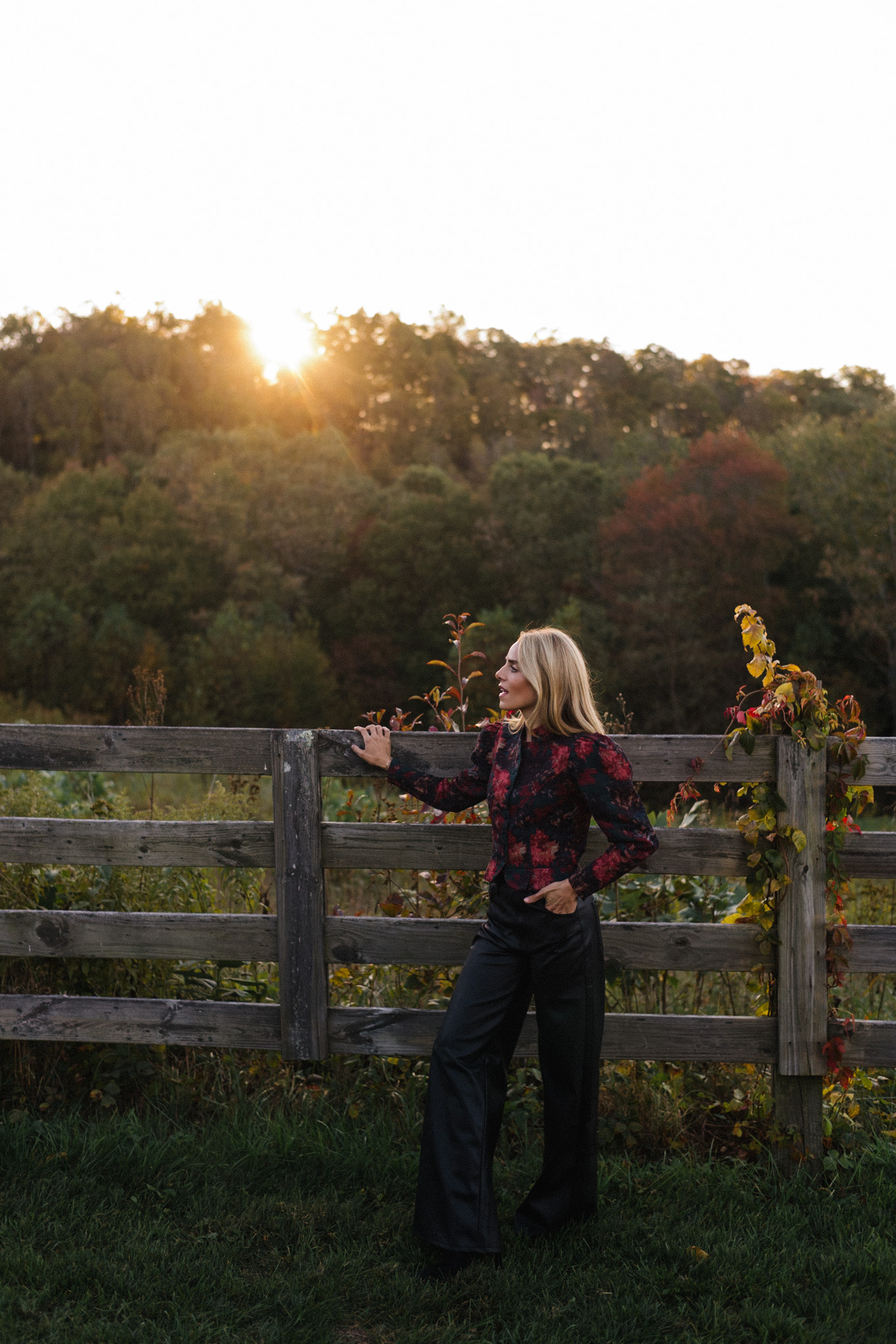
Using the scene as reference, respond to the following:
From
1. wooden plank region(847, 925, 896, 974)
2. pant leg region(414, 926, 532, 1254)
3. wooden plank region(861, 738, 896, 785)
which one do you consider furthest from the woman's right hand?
wooden plank region(847, 925, 896, 974)

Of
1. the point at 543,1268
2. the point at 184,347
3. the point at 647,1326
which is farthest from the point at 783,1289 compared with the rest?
the point at 184,347

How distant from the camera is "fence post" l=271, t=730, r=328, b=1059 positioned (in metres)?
3.82

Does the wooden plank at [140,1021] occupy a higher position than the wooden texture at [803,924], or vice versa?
the wooden texture at [803,924]

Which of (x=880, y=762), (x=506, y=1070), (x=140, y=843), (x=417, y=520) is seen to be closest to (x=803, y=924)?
(x=880, y=762)

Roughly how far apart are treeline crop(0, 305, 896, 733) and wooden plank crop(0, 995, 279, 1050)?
83.2ft

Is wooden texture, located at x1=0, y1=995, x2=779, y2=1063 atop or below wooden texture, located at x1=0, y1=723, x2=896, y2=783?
below

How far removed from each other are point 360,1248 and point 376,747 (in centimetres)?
150

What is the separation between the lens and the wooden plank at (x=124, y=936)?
393 centimetres

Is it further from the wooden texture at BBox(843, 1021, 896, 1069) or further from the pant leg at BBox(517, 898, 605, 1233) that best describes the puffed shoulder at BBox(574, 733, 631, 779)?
the wooden texture at BBox(843, 1021, 896, 1069)

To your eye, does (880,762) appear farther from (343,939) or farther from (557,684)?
(343,939)

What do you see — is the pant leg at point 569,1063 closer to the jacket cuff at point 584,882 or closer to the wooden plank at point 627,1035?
the jacket cuff at point 584,882

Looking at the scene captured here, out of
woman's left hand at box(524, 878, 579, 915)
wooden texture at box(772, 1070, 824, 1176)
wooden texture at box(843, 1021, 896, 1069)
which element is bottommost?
wooden texture at box(772, 1070, 824, 1176)

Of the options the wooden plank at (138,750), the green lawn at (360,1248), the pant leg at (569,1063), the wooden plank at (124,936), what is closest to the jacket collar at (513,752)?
the pant leg at (569,1063)

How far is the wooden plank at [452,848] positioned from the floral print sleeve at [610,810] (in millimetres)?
555
